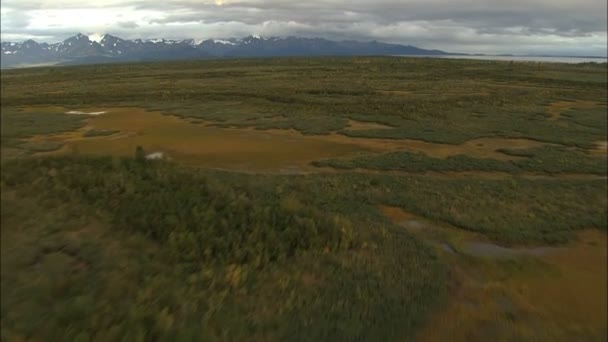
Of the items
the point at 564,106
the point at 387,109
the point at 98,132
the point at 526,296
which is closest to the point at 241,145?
the point at 98,132

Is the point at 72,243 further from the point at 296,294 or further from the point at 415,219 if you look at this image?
the point at 415,219

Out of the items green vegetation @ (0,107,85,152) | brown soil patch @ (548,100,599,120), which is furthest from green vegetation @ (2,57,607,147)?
green vegetation @ (0,107,85,152)

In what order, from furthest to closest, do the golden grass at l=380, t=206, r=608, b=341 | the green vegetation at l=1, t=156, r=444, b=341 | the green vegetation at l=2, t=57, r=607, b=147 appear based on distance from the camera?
1. the green vegetation at l=2, t=57, r=607, b=147
2. the golden grass at l=380, t=206, r=608, b=341
3. the green vegetation at l=1, t=156, r=444, b=341

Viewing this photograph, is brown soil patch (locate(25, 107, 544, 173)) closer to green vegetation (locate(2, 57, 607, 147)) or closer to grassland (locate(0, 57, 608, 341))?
grassland (locate(0, 57, 608, 341))


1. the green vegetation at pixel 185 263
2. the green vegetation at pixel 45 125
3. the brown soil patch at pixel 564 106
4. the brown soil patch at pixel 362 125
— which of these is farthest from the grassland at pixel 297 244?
the brown soil patch at pixel 564 106

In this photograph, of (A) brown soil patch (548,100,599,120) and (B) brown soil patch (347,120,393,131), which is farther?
(A) brown soil patch (548,100,599,120)

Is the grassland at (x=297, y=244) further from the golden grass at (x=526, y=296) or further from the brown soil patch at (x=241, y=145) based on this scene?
the brown soil patch at (x=241, y=145)

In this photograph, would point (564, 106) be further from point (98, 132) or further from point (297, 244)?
point (297, 244)

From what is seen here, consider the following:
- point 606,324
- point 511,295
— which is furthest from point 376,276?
point 606,324

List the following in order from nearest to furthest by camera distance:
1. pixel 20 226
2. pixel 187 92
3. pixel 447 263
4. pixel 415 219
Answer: pixel 20 226, pixel 447 263, pixel 415 219, pixel 187 92
